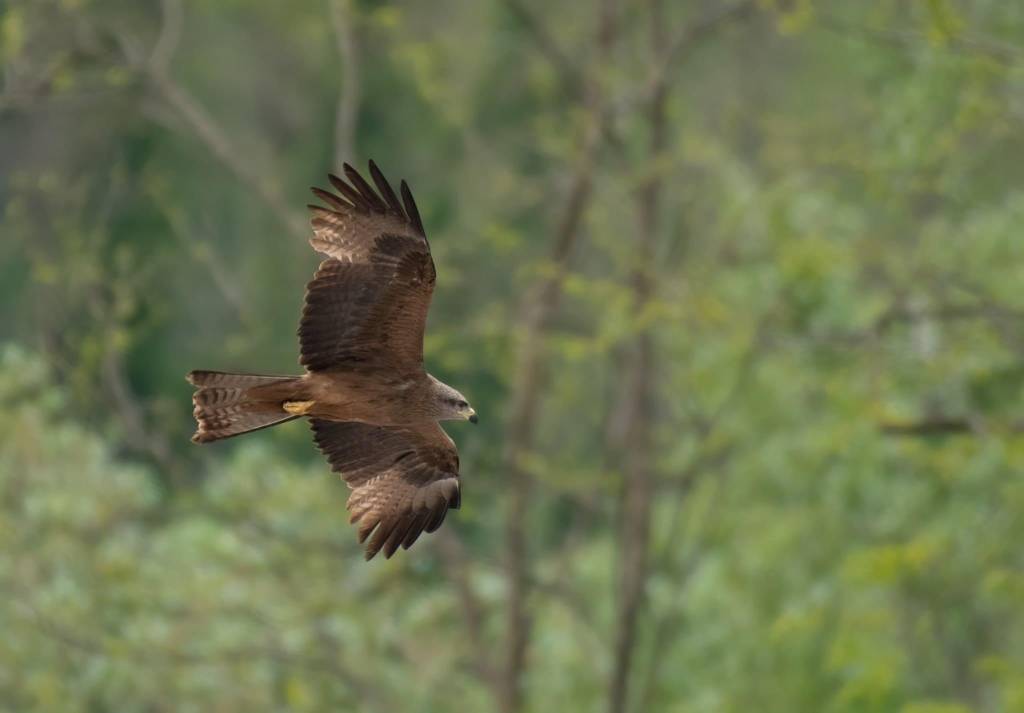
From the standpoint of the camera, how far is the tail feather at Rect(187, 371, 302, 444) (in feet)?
23.4

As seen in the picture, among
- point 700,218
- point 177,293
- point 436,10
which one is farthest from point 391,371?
point 177,293

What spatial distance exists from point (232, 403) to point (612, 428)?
10.1 meters

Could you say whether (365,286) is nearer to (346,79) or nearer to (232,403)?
(232,403)

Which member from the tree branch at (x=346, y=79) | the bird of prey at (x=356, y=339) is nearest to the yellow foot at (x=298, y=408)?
the bird of prey at (x=356, y=339)

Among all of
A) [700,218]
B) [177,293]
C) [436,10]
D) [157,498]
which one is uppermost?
[436,10]

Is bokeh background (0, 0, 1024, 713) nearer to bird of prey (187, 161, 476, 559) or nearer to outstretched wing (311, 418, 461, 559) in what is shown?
outstretched wing (311, 418, 461, 559)

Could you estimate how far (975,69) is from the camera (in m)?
12.7

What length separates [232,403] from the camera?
721 centimetres

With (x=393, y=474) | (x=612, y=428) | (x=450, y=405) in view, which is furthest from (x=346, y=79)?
(x=450, y=405)

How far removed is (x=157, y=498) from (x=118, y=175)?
3864 mm

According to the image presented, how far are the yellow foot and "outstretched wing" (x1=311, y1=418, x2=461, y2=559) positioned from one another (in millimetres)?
641

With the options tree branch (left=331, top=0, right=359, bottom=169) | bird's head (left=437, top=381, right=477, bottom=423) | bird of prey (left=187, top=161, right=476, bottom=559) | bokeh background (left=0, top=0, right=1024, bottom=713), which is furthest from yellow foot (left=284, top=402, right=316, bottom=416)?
tree branch (left=331, top=0, right=359, bottom=169)

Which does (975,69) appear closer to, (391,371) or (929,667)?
(929,667)

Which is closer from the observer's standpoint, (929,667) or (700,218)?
(929,667)
